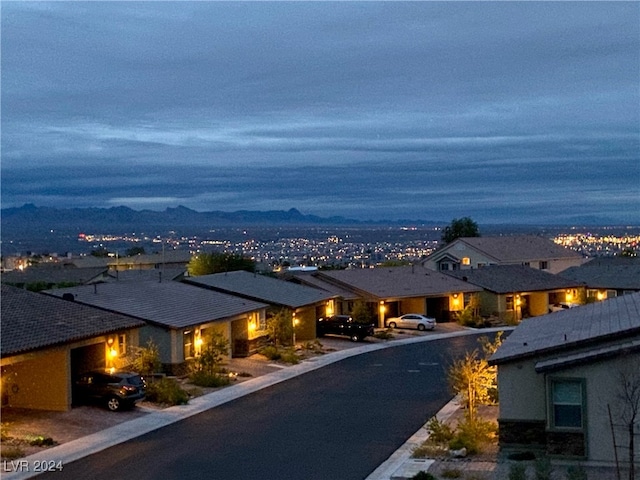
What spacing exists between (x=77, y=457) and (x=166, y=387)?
26.9 feet

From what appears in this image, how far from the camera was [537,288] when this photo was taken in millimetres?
67375

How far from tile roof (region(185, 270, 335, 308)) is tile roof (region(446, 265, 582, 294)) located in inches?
626

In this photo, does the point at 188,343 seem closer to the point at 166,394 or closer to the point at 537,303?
the point at 166,394

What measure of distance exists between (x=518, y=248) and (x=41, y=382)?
234 feet

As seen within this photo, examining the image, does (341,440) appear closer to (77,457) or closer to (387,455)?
(387,455)

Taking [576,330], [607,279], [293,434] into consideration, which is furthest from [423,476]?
[607,279]

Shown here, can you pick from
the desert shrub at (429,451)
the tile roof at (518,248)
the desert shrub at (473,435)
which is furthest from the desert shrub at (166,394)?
the tile roof at (518,248)

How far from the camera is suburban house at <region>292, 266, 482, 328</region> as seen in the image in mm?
60469

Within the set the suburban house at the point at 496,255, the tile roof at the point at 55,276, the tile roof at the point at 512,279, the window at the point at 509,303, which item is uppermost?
the suburban house at the point at 496,255

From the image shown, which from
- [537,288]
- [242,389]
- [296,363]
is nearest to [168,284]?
[296,363]

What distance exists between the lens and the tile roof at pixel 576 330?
22.3 m

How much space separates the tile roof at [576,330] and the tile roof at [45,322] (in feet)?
46.9

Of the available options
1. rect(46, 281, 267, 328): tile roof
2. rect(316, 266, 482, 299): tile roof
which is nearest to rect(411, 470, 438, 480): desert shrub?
rect(46, 281, 267, 328): tile roof

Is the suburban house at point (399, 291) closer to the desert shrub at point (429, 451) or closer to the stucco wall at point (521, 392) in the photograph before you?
the desert shrub at point (429, 451)
